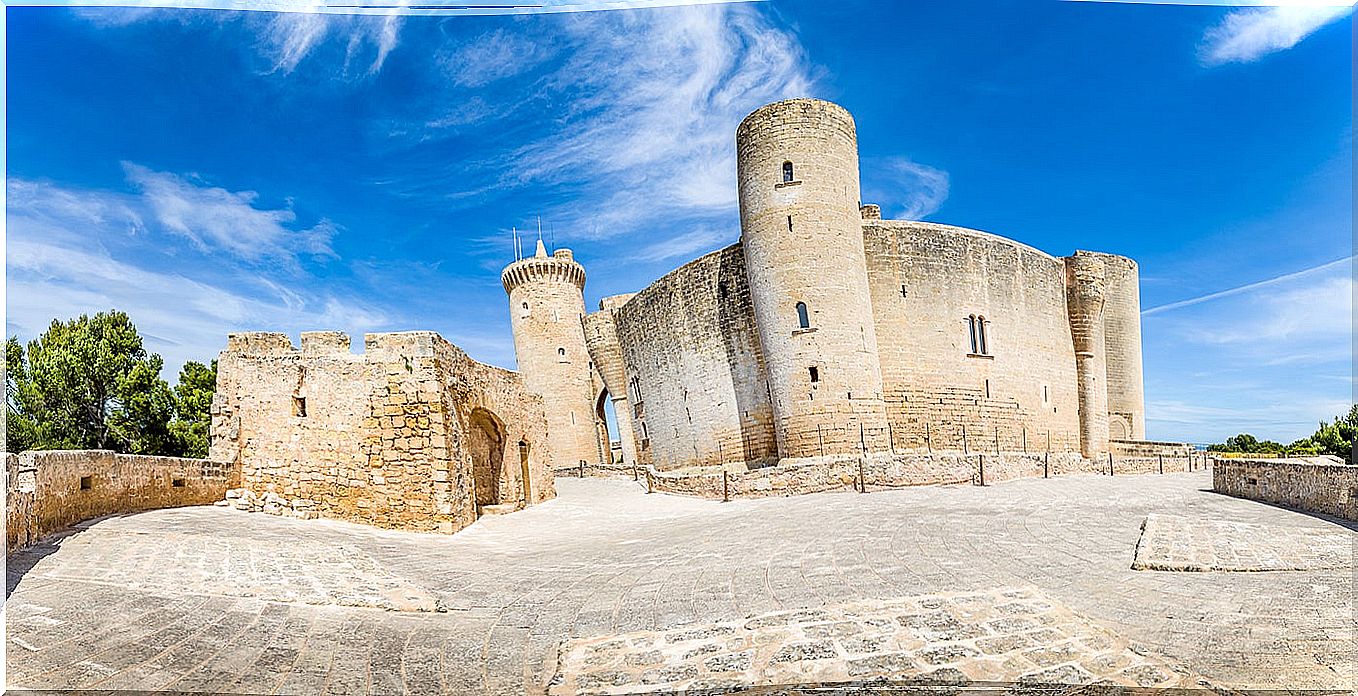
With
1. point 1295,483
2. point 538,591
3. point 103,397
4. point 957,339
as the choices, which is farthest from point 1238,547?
point 103,397

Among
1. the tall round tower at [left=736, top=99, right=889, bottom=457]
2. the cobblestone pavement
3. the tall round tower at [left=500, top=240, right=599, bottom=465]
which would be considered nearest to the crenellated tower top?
the tall round tower at [left=500, top=240, right=599, bottom=465]

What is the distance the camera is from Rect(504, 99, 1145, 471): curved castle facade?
21047 millimetres

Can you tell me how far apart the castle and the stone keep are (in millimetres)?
70

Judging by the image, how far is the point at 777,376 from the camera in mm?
21422

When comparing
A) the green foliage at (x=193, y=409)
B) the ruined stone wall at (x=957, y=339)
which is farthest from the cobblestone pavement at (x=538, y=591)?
the green foliage at (x=193, y=409)

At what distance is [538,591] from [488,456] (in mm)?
9354

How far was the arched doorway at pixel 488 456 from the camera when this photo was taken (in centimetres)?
1505

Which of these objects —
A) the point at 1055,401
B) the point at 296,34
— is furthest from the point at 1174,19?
the point at 1055,401

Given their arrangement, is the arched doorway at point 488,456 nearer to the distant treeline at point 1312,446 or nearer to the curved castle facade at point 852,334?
the curved castle facade at point 852,334

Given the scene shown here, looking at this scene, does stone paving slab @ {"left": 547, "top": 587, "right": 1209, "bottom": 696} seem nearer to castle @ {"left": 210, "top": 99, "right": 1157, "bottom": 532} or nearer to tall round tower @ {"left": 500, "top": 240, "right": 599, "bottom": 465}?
castle @ {"left": 210, "top": 99, "right": 1157, "bottom": 532}

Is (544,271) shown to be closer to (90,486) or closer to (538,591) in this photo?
(90,486)

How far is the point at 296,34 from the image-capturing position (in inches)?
136

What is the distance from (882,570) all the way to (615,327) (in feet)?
89.1

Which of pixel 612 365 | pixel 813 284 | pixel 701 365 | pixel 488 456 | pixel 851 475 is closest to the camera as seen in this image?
pixel 488 456
